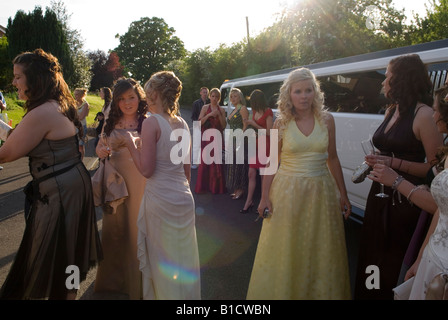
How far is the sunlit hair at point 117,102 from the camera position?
3383 mm

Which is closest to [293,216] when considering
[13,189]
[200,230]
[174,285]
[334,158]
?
[334,158]

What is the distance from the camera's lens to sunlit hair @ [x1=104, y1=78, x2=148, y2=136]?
338 cm

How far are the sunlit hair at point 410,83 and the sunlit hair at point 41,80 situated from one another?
2553 mm

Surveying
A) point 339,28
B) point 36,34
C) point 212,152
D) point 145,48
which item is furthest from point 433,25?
point 145,48

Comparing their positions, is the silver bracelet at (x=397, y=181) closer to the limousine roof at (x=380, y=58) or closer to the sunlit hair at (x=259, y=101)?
the limousine roof at (x=380, y=58)

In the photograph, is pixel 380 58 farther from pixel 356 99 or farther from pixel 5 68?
pixel 5 68

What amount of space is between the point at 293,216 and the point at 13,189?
7.10 meters

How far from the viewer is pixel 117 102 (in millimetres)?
3398

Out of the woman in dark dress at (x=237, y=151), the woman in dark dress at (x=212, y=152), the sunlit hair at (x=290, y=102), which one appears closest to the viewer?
the sunlit hair at (x=290, y=102)

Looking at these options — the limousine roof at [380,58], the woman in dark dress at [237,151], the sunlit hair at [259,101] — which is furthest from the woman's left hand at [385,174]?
the woman in dark dress at [237,151]

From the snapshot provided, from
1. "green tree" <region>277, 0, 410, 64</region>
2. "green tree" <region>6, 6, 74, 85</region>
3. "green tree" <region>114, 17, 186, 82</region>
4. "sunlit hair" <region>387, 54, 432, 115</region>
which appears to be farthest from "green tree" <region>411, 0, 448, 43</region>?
"green tree" <region>114, 17, 186, 82</region>

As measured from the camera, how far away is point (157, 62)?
6600cm

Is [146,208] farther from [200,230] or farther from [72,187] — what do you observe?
[200,230]

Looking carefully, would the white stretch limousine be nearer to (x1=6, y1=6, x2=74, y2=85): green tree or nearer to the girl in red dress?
the girl in red dress
